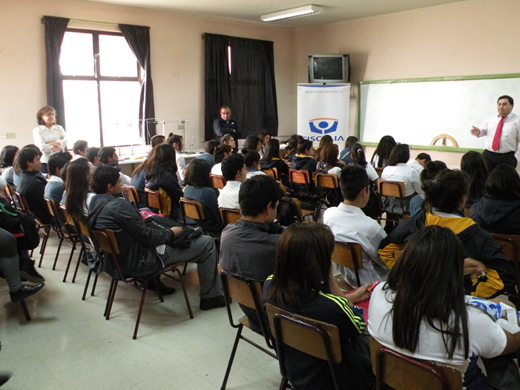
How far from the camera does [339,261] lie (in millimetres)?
2418

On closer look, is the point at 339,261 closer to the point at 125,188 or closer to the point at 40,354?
the point at 40,354

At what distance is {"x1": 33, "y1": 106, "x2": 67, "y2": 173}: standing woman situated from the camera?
5902 mm

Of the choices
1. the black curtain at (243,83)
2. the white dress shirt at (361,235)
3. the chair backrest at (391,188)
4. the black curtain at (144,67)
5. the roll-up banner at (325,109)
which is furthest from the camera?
the roll-up banner at (325,109)

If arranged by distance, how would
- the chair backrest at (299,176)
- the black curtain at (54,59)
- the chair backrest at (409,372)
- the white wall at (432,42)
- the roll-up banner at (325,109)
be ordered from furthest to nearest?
1. the roll-up banner at (325,109)
2. the white wall at (432,42)
3. the black curtain at (54,59)
4. the chair backrest at (299,176)
5. the chair backrest at (409,372)

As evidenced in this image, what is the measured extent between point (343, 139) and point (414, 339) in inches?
295

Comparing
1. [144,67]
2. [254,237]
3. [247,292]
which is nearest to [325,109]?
[144,67]

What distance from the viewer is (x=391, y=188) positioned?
14.5 ft

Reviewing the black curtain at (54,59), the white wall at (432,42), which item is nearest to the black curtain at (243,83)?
the white wall at (432,42)

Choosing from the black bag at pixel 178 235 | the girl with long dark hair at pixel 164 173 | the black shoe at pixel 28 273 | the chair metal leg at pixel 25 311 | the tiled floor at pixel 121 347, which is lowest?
the tiled floor at pixel 121 347

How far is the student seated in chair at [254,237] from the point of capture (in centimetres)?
218

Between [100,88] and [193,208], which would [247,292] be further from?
[100,88]

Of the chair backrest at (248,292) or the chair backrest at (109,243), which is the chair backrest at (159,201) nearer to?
the chair backrest at (109,243)

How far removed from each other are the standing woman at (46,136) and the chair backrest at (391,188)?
160 inches

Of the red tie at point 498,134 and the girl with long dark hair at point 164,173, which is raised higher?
the red tie at point 498,134
